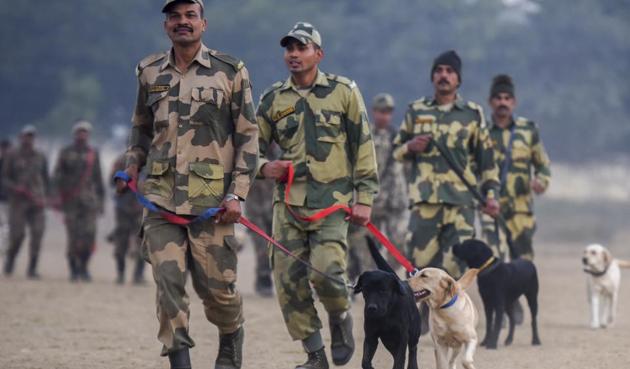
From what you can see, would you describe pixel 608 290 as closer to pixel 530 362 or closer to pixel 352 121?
pixel 530 362

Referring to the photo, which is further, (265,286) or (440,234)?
(265,286)

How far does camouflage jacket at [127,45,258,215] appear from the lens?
315 inches

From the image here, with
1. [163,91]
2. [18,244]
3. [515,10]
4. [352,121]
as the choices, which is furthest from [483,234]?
[515,10]

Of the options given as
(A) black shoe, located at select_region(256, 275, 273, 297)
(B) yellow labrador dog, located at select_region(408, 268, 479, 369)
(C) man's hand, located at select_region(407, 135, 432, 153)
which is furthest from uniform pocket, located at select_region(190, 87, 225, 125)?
(A) black shoe, located at select_region(256, 275, 273, 297)

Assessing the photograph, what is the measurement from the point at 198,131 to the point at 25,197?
43.5 ft

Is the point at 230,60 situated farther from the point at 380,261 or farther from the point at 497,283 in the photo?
the point at 497,283

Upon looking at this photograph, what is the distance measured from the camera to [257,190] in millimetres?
17766

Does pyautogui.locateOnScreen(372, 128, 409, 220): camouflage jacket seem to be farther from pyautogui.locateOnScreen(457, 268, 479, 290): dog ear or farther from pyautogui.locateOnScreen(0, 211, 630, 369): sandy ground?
pyautogui.locateOnScreen(457, 268, 479, 290): dog ear

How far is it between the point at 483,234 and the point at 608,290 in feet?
5.00

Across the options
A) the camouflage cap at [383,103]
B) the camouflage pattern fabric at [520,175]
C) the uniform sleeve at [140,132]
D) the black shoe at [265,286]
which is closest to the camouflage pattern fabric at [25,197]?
the black shoe at [265,286]

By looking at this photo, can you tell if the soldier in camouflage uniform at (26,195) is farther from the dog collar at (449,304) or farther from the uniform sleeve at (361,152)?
the dog collar at (449,304)

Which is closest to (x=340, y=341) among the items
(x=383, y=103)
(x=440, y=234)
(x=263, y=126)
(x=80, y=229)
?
(x=263, y=126)

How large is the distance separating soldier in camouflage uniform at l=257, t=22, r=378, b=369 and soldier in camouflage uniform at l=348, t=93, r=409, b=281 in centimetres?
691

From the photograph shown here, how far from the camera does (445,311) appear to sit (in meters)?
8.94
